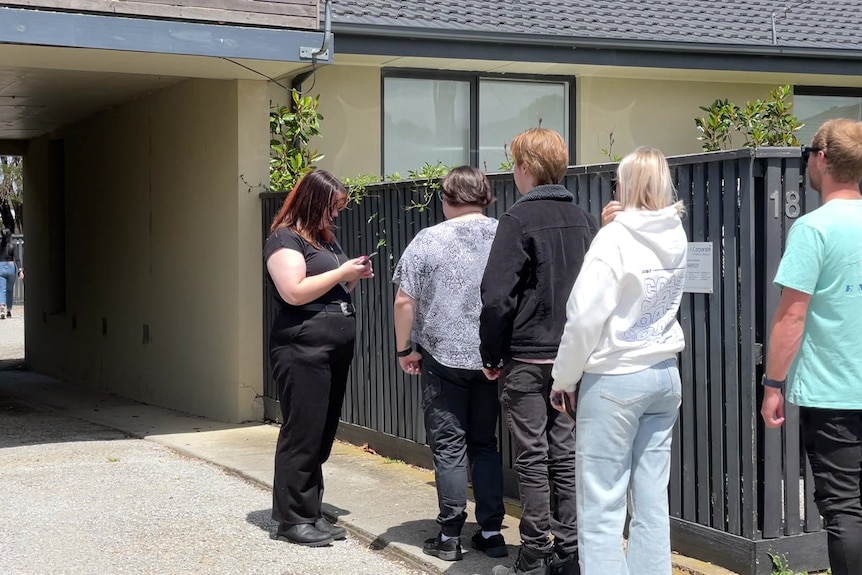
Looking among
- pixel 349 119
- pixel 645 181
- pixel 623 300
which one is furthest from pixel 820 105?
pixel 623 300

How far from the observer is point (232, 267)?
33.0 ft

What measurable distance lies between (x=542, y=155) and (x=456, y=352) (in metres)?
1.09

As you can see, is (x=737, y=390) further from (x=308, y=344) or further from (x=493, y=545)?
(x=308, y=344)

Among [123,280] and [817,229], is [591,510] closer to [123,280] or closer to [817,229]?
[817,229]

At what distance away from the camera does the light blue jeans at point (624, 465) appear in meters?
4.32

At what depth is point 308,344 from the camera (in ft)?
19.6

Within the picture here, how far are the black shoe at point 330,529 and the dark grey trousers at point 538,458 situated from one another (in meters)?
1.39

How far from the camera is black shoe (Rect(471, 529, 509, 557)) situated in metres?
5.66

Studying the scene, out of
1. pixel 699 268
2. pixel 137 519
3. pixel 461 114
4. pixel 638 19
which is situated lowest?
pixel 137 519

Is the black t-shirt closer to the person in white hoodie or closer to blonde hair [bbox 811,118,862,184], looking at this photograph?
the person in white hoodie

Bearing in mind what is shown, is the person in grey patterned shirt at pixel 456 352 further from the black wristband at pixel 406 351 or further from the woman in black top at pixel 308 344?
the woman in black top at pixel 308 344

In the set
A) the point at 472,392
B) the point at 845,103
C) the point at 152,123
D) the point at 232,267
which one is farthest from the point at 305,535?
the point at 845,103

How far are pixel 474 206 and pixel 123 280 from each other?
8210 millimetres

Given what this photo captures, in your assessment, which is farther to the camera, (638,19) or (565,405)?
(638,19)
